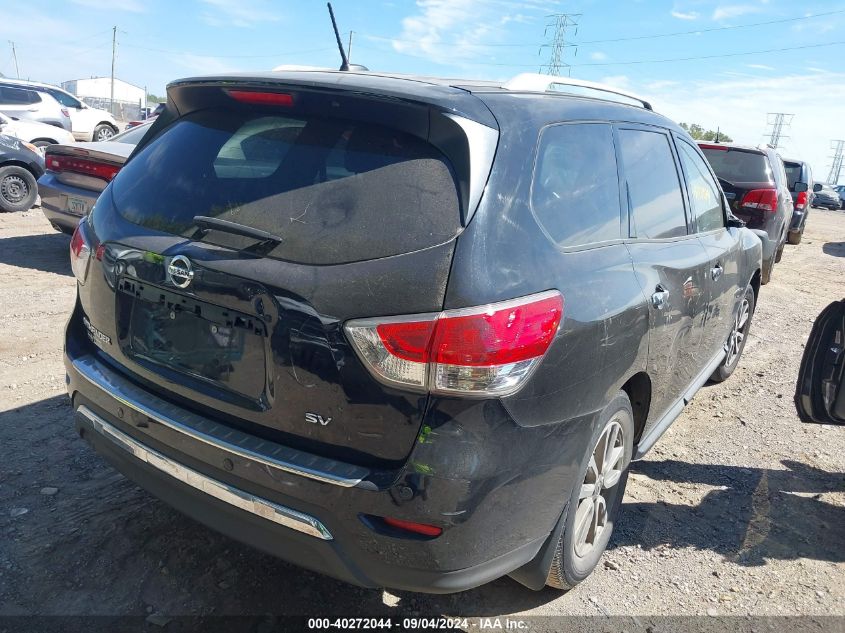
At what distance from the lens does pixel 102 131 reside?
22.5 m

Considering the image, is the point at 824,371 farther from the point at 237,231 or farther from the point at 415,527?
the point at 237,231

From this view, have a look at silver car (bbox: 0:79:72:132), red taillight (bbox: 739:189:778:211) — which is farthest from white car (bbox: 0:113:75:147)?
red taillight (bbox: 739:189:778:211)

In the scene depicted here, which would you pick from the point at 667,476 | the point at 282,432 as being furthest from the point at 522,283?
the point at 667,476

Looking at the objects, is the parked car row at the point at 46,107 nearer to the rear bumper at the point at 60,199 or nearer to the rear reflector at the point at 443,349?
the rear bumper at the point at 60,199

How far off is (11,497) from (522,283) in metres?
2.55

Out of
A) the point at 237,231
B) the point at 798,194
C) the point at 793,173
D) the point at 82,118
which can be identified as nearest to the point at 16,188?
the point at 237,231

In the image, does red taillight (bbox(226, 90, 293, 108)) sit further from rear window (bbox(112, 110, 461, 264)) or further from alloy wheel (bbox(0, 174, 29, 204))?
alloy wheel (bbox(0, 174, 29, 204))

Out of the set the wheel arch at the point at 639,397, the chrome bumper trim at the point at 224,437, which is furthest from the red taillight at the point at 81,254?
the wheel arch at the point at 639,397

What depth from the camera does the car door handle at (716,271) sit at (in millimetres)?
3717

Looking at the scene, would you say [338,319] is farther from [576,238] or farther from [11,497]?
[11,497]

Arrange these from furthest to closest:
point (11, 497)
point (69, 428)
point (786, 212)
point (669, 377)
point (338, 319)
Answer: point (786, 212)
point (69, 428)
point (669, 377)
point (11, 497)
point (338, 319)

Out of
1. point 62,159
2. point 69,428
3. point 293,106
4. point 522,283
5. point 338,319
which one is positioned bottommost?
point 69,428

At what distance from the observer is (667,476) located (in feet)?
12.6

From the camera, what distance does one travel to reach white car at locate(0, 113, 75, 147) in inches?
553
